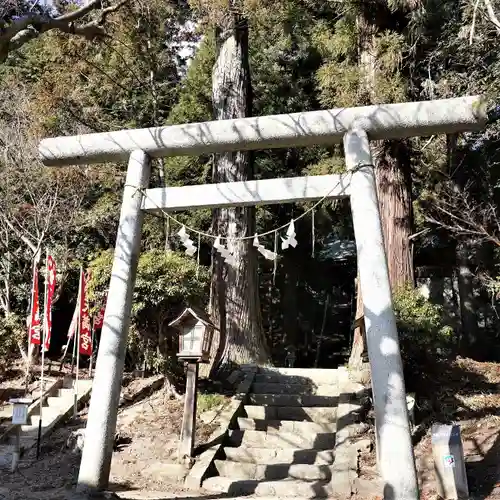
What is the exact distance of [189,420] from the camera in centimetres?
621

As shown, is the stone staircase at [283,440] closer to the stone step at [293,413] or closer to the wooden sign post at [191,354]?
the stone step at [293,413]

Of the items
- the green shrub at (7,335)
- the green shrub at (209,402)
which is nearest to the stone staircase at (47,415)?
the green shrub at (7,335)

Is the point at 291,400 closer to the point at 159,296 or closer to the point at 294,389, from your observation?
the point at 294,389

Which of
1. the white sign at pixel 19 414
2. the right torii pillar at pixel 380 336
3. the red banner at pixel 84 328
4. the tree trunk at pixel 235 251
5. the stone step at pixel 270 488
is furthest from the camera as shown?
the red banner at pixel 84 328

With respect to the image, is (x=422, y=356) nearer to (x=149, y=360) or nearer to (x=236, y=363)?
(x=236, y=363)

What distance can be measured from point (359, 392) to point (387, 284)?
10.1ft

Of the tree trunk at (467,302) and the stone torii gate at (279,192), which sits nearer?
the stone torii gate at (279,192)

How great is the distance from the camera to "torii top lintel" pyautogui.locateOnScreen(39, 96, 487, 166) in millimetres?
5090

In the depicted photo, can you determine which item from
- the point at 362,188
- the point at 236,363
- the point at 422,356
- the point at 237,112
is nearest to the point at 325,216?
the point at 237,112

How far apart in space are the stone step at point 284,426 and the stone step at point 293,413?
14 centimetres

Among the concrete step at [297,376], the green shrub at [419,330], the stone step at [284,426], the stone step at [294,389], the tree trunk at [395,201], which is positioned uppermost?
the tree trunk at [395,201]

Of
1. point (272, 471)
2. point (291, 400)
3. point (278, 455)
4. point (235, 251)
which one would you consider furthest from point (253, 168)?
point (272, 471)

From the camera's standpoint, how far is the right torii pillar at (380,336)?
167 inches

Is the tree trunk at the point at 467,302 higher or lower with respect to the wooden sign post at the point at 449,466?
higher
